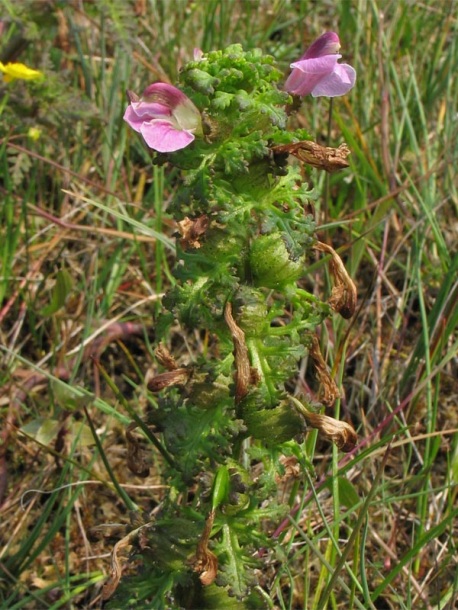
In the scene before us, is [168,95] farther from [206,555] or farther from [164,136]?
[206,555]

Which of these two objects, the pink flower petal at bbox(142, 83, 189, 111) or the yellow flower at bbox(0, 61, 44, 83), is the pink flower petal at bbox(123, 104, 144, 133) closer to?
the pink flower petal at bbox(142, 83, 189, 111)

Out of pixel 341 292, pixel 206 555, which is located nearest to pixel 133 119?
pixel 341 292

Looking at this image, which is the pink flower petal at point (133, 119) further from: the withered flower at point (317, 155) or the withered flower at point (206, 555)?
the withered flower at point (206, 555)

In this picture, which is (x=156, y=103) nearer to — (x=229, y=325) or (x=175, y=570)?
(x=229, y=325)

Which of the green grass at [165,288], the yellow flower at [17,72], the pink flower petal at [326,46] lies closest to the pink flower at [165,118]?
the pink flower petal at [326,46]

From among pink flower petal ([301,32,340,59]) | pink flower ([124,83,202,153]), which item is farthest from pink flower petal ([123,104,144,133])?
pink flower petal ([301,32,340,59])

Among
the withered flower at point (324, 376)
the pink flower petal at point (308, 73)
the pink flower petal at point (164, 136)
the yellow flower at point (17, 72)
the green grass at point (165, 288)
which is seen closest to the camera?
the pink flower petal at point (164, 136)
